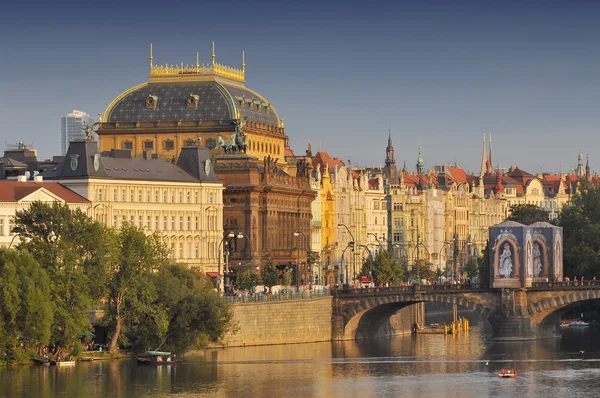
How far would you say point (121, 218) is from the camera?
596 feet

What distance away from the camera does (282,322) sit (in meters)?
171

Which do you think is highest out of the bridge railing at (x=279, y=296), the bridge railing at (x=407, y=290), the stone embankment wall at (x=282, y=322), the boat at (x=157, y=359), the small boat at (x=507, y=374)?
the bridge railing at (x=407, y=290)

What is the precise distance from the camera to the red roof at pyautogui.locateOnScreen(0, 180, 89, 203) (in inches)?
6678

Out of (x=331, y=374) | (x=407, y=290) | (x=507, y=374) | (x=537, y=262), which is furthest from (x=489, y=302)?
(x=331, y=374)

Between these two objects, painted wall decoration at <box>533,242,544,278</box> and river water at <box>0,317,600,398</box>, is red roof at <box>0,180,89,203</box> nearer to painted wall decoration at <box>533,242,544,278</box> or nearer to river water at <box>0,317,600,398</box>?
river water at <box>0,317,600,398</box>

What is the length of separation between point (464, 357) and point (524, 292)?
17.8 m

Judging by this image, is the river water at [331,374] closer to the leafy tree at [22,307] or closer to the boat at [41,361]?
the boat at [41,361]

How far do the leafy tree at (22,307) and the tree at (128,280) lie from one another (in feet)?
28.2

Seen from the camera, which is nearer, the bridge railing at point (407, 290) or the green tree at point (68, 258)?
the green tree at point (68, 258)

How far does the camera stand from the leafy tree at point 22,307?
456 feet

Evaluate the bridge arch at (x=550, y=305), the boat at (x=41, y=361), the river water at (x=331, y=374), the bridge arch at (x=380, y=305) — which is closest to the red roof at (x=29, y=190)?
the river water at (x=331, y=374)

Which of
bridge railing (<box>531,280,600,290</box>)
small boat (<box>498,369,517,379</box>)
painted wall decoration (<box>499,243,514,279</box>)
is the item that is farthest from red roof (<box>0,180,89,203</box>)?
small boat (<box>498,369,517,379</box>)

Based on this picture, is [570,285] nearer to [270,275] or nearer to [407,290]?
[407,290]

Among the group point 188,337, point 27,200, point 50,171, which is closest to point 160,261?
point 188,337
